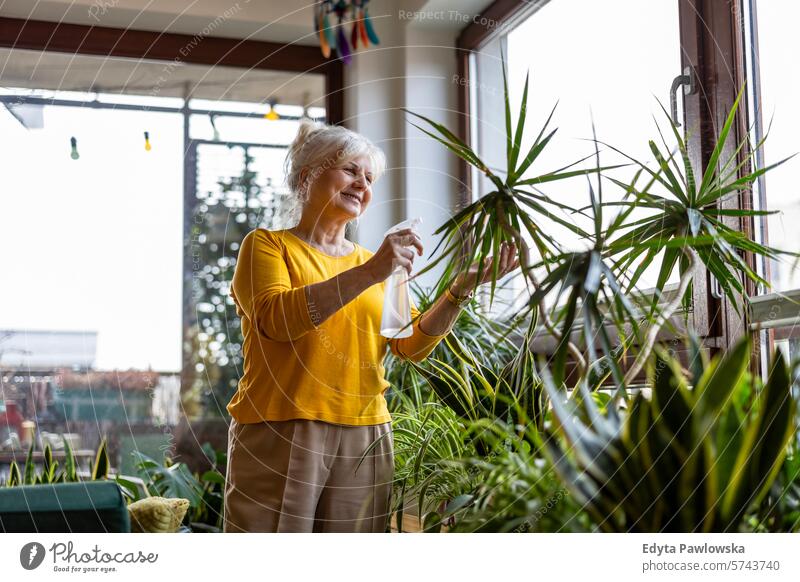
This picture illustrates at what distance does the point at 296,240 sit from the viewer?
127 cm

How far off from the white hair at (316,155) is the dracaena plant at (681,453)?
1.53 ft

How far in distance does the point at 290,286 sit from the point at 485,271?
268 mm

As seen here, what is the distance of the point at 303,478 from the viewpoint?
1.22 meters

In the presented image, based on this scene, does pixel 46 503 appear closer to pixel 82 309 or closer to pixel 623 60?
pixel 82 309

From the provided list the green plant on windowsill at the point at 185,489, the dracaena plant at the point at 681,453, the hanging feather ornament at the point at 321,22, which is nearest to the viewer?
the dracaena plant at the point at 681,453

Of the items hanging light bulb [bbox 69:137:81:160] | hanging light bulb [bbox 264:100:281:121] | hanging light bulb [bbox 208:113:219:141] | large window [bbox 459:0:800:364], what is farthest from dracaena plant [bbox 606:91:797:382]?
hanging light bulb [bbox 208:113:219:141]

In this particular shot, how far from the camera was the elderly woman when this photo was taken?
122 centimetres

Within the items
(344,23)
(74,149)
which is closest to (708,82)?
(344,23)

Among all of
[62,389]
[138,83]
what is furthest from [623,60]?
[138,83]

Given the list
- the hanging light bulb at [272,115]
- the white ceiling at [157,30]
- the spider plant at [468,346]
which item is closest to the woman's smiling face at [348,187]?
the spider plant at [468,346]

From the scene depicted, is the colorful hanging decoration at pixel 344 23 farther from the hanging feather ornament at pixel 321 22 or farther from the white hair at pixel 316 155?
the white hair at pixel 316 155

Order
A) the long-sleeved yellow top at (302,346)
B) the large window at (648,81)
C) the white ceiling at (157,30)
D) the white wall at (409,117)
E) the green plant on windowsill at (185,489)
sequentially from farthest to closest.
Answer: the white ceiling at (157,30) → the green plant on windowsill at (185,489) → the white wall at (409,117) → the large window at (648,81) → the long-sleeved yellow top at (302,346)

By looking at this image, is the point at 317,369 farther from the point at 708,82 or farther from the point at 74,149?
the point at 708,82

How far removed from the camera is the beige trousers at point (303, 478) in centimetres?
122
